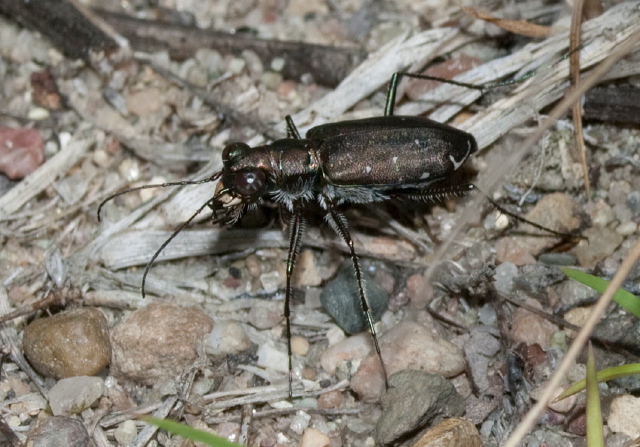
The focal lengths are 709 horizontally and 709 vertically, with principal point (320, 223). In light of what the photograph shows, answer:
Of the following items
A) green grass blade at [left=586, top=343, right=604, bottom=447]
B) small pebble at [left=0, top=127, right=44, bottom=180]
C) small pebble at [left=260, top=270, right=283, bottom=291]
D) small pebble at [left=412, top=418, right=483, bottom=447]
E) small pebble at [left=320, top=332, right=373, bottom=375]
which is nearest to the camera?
green grass blade at [left=586, top=343, right=604, bottom=447]

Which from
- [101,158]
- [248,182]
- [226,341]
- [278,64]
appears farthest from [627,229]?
[101,158]

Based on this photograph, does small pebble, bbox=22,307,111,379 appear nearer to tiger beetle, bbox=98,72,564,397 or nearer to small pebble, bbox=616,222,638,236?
tiger beetle, bbox=98,72,564,397

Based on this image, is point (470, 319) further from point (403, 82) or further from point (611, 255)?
point (403, 82)

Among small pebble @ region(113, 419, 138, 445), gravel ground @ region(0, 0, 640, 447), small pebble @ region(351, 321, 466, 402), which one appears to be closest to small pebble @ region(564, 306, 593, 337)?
gravel ground @ region(0, 0, 640, 447)

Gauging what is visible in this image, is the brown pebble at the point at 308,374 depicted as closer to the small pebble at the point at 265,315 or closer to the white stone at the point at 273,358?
the white stone at the point at 273,358

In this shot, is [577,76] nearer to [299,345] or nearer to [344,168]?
[344,168]

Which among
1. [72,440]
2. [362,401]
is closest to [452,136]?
[362,401]
